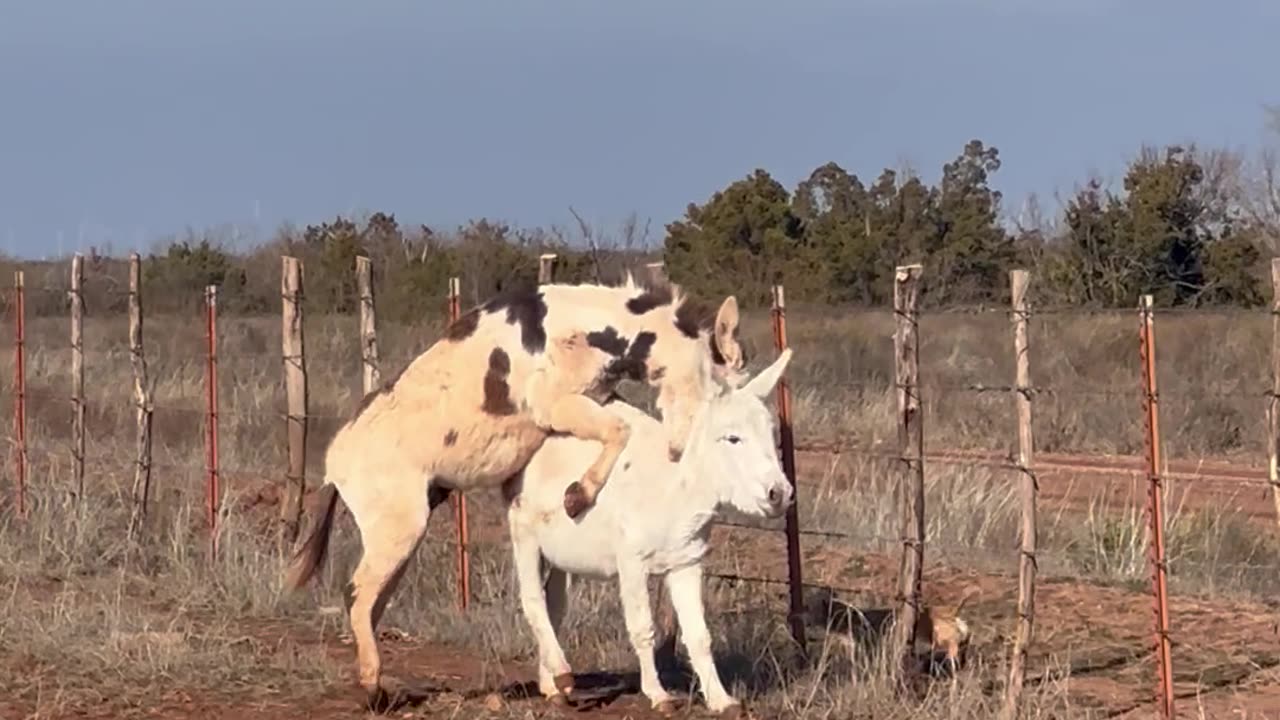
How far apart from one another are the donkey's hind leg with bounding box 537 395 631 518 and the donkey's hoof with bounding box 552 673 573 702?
0.81 meters

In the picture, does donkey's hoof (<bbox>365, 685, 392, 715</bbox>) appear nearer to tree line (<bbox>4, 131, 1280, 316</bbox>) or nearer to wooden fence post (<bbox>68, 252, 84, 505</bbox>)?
wooden fence post (<bbox>68, 252, 84, 505</bbox>)

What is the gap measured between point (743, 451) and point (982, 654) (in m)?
2.79

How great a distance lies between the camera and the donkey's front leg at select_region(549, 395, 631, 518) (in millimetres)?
8219

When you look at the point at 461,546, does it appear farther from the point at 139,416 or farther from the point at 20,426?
the point at 20,426

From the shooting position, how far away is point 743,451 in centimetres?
774

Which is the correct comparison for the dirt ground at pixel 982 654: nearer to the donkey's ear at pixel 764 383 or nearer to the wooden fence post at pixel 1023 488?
the wooden fence post at pixel 1023 488

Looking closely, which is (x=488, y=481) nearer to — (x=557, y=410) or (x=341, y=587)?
(x=557, y=410)

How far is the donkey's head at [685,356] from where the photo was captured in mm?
8141

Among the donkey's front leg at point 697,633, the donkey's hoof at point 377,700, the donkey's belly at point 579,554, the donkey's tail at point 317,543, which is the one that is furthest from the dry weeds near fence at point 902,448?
the donkey's hoof at point 377,700

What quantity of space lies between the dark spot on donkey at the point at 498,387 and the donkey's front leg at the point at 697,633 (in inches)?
45.3

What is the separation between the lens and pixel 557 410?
837cm

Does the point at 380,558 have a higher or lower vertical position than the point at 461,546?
higher

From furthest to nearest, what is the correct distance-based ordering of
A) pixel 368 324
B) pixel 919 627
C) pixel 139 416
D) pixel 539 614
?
pixel 139 416, pixel 368 324, pixel 919 627, pixel 539 614

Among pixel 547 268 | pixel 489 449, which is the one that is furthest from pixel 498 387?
pixel 547 268
